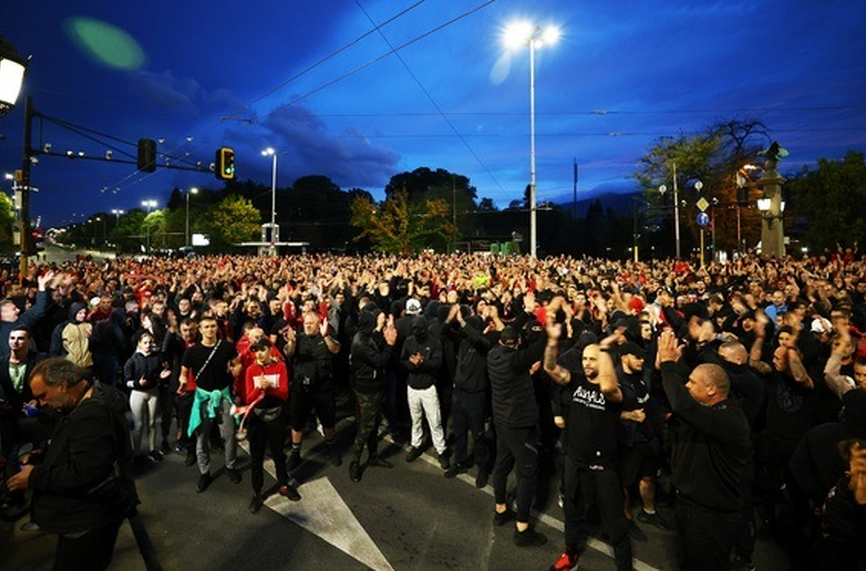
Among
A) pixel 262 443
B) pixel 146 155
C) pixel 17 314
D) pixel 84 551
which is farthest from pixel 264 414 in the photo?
pixel 146 155

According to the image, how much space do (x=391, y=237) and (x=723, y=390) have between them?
48237mm

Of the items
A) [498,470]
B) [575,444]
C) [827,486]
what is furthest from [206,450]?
[827,486]

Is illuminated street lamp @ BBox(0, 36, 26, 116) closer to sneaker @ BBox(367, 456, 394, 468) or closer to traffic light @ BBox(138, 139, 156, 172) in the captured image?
sneaker @ BBox(367, 456, 394, 468)

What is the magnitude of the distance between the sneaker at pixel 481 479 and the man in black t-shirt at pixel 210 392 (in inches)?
109

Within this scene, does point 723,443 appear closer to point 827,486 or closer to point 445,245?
point 827,486

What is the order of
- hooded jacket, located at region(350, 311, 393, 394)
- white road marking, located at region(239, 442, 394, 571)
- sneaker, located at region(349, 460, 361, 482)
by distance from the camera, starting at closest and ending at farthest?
white road marking, located at region(239, 442, 394, 571) → sneaker, located at region(349, 460, 361, 482) → hooded jacket, located at region(350, 311, 393, 394)

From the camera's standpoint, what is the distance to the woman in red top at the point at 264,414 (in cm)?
527

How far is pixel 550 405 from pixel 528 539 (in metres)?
2.36

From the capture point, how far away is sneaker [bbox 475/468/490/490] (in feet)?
18.9

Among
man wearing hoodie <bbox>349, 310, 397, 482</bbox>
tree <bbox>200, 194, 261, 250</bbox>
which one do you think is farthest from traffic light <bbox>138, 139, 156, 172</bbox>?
tree <bbox>200, 194, 261, 250</bbox>

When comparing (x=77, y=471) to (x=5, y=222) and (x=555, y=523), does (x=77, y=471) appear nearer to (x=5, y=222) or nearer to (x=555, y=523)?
(x=555, y=523)

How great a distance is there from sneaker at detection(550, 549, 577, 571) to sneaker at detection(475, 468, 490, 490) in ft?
5.30

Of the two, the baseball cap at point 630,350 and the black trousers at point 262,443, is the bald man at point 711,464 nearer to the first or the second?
the baseball cap at point 630,350

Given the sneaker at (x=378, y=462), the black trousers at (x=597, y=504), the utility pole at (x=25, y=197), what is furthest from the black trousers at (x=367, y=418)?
the utility pole at (x=25, y=197)
